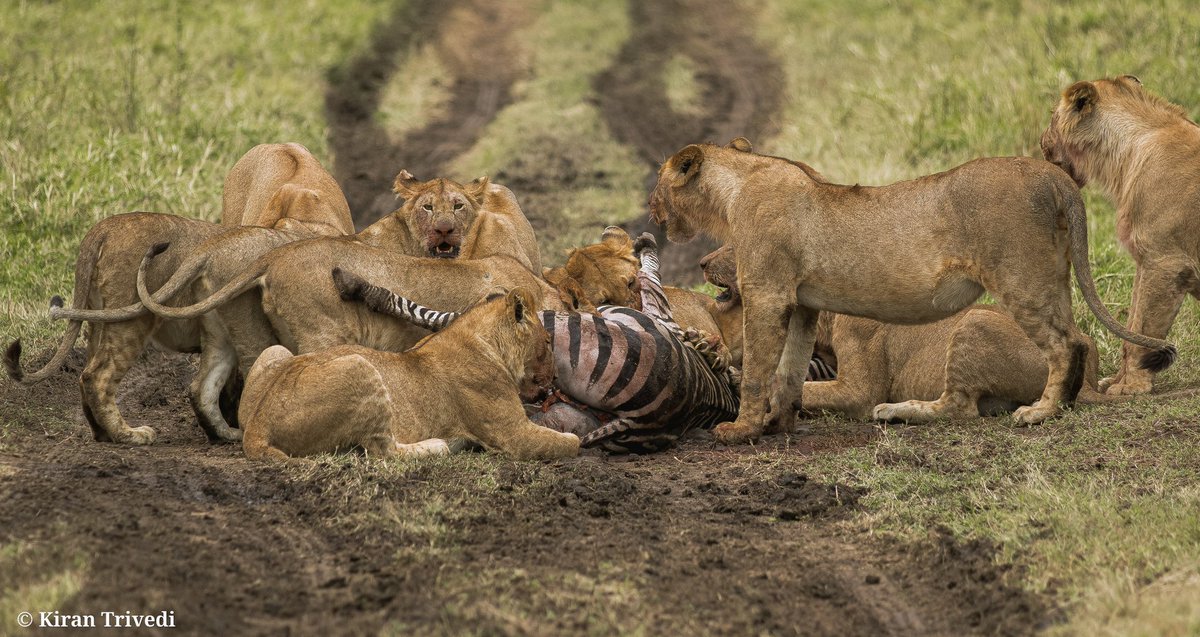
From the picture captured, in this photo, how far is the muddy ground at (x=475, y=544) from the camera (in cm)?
484

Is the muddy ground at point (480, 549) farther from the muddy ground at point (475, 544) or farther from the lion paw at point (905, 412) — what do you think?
the lion paw at point (905, 412)

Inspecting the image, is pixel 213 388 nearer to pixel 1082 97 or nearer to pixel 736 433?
pixel 736 433

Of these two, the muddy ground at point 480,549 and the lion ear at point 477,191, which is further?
the lion ear at point 477,191

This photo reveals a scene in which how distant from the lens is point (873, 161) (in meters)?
13.6

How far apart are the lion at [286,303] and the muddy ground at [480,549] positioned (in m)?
0.79

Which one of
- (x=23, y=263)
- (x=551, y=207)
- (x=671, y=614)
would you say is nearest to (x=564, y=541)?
(x=671, y=614)

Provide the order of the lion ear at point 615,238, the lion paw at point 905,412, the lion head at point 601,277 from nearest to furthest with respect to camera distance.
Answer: the lion paw at point 905,412
the lion head at point 601,277
the lion ear at point 615,238

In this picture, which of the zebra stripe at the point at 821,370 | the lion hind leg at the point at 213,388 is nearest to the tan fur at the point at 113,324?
the lion hind leg at the point at 213,388

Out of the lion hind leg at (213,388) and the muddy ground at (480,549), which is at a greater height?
the muddy ground at (480,549)

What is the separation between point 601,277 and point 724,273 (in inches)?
31.2

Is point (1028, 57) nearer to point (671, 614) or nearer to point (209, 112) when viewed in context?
point (209, 112)

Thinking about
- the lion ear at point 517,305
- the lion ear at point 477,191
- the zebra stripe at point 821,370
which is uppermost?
the lion ear at point 517,305

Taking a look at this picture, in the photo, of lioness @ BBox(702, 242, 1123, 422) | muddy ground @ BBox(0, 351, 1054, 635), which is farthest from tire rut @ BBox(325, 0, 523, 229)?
muddy ground @ BBox(0, 351, 1054, 635)

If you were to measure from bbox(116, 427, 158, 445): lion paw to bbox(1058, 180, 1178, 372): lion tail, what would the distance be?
4951mm
